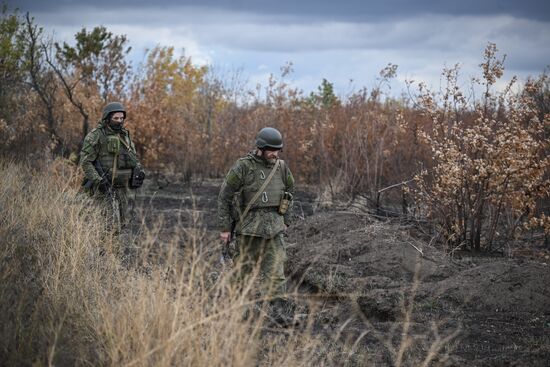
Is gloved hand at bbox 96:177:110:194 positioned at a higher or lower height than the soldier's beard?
lower

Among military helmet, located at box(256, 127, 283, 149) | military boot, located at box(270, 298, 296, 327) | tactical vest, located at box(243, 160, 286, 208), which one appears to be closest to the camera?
military boot, located at box(270, 298, 296, 327)

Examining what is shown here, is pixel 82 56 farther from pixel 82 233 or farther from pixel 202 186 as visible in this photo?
pixel 82 233

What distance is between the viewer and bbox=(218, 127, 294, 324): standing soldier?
22.1 ft

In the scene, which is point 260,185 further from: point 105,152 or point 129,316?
point 105,152

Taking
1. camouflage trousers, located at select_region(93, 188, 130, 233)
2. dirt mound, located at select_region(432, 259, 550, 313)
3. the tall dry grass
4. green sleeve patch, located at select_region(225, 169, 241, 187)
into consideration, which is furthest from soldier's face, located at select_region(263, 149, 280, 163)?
camouflage trousers, located at select_region(93, 188, 130, 233)

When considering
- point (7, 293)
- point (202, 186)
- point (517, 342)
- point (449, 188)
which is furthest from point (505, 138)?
point (202, 186)

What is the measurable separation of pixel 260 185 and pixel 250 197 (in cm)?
14

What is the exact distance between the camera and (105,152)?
9008mm

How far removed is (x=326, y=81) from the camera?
2581 centimetres

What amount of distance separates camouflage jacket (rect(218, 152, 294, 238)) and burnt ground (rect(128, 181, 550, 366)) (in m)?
0.28

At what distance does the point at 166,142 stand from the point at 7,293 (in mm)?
13487

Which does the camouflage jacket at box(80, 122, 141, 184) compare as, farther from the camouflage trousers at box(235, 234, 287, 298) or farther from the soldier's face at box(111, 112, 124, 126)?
the camouflage trousers at box(235, 234, 287, 298)

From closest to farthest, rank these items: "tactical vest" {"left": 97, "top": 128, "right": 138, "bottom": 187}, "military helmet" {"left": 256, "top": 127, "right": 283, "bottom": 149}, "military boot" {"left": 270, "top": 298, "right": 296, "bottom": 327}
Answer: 1. "military boot" {"left": 270, "top": 298, "right": 296, "bottom": 327}
2. "military helmet" {"left": 256, "top": 127, "right": 283, "bottom": 149}
3. "tactical vest" {"left": 97, "top": 128, "right": 138, "bottom": 187}

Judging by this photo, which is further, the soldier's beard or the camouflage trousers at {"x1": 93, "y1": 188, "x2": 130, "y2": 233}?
the soldier's beard
